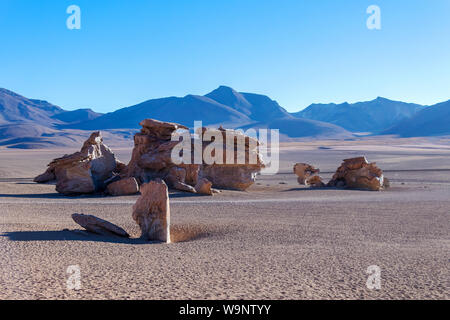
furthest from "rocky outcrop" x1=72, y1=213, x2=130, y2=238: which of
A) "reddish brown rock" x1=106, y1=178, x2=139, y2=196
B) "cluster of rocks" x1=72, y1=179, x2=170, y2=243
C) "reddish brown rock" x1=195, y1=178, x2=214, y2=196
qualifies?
"reddish brown rock" x1=195, y1=178, x2=214, y2=196

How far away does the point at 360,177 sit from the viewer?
805 inches

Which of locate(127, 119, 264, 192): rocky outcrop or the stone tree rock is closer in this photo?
the stone tree rock

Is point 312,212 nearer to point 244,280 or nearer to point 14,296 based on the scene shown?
point 244,280

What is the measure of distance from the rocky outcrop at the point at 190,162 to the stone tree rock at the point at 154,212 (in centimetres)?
807

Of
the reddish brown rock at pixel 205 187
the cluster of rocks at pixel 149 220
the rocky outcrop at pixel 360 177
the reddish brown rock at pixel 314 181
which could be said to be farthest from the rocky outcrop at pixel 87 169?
the rocky outcrop at pixel 360 177

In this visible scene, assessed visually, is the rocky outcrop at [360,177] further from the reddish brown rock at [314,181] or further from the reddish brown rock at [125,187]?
the reddish brown rock at [125,187]

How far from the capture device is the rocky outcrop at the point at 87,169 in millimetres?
17000

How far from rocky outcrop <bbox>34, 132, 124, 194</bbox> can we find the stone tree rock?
28.7 ft

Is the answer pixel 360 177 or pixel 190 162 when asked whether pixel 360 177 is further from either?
pixel 190 162

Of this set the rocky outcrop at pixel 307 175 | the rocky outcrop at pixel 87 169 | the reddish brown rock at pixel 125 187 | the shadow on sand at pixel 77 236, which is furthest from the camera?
the rocky outcrop at pixel 307 175

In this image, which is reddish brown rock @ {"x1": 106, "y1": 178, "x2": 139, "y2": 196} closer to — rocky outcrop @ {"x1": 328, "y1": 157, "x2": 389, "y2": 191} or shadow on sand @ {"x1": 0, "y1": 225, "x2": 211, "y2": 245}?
shadow on sand @ {"x1": 0, "y1": 225, "x2": 211, "y2": 245}

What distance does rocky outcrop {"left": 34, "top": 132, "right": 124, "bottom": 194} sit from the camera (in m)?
17.0
